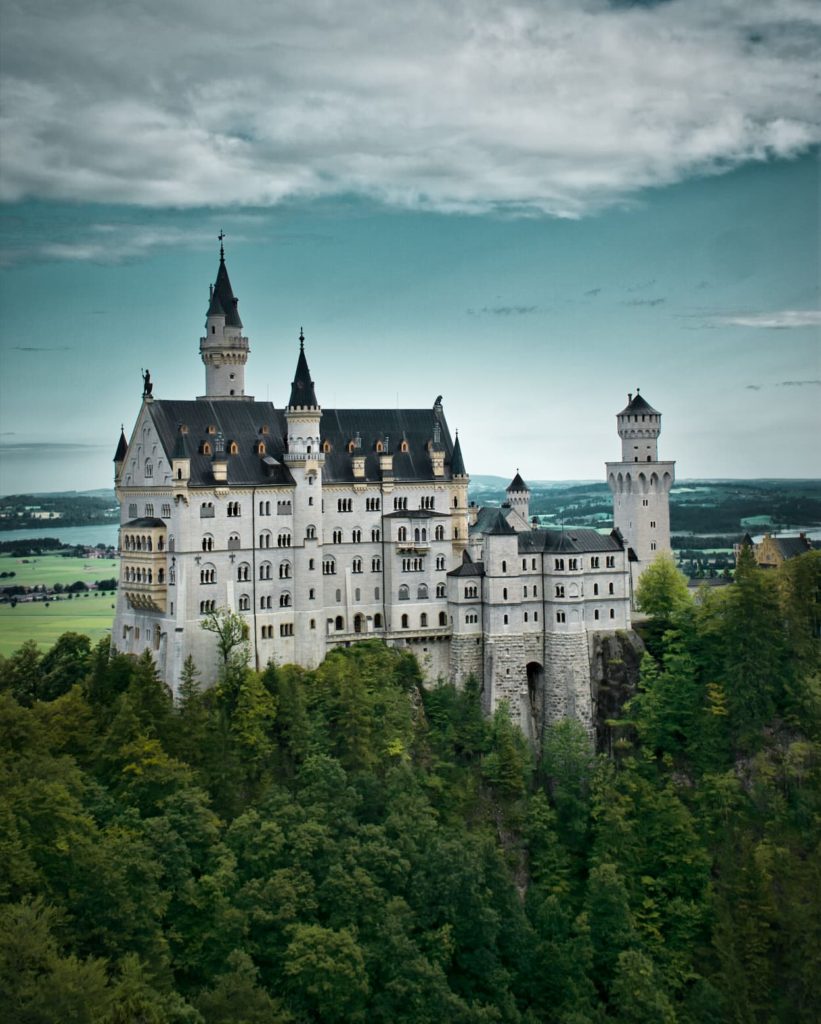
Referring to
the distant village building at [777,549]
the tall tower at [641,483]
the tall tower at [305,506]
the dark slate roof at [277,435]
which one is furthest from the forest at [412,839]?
the dark slate roof at [277,435]

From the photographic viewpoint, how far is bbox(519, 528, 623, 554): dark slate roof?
3829 inches

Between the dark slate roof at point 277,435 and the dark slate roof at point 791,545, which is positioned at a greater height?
the dark slate roof at point 277,435

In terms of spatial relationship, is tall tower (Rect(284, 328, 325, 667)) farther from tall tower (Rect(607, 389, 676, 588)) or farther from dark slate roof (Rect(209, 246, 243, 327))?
tall tower (Rect(607, 389, 676, 588))

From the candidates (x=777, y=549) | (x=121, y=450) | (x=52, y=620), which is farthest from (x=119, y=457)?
(x=777, y=549)

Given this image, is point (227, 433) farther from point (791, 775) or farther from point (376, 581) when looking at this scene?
point (791, 775)

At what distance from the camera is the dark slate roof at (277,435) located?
90.4 m

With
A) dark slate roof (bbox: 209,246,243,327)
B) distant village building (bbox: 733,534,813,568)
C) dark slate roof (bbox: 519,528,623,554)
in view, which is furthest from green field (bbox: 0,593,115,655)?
distant village building (bbox: 733,534,813,568)

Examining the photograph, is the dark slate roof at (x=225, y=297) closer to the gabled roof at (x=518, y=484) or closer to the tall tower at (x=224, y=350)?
→ the tall tower at (x=224, y=350)

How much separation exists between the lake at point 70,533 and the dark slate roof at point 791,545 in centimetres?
5357

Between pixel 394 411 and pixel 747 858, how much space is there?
39403 mm

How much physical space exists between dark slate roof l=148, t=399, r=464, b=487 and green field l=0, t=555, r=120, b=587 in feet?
95.0

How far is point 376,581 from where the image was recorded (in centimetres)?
9738

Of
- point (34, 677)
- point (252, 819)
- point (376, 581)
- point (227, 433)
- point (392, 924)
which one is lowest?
point (392, 924)

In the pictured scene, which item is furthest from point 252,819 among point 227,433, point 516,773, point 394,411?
point 394,411
